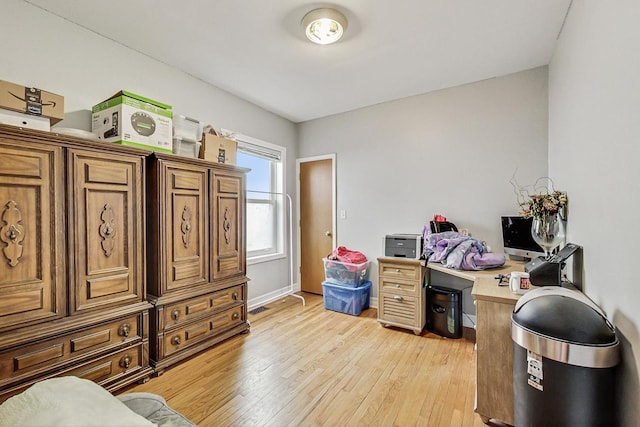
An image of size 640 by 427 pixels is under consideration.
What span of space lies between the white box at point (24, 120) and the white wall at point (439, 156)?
9.90 feet

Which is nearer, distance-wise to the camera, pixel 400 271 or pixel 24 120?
pixel 24 120

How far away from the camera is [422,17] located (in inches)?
80.6

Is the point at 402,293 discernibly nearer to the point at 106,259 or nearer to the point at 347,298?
the point at 347,298

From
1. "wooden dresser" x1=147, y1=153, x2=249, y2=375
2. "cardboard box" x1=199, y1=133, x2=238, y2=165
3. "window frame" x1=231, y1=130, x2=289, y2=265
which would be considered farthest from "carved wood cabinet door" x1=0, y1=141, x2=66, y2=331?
"window frame" x1=231, y1=130, x2=289, y2=265

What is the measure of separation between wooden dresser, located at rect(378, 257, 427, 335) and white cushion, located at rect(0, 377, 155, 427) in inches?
103

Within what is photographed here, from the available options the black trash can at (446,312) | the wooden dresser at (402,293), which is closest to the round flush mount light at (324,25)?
the wooden dresser at (402,293)

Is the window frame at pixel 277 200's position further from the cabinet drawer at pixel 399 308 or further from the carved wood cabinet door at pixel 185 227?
the cabinet drawer at pixel 399 308

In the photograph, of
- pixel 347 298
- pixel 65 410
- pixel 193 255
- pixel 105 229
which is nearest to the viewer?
pixel 65 410

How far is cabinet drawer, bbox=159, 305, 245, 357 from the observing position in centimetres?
229

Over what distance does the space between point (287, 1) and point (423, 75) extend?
162 cm

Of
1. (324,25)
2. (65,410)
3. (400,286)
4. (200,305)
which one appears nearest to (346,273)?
(400,286)

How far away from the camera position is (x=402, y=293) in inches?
118

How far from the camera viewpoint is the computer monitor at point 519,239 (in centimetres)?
245

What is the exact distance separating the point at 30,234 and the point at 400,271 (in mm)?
2895
